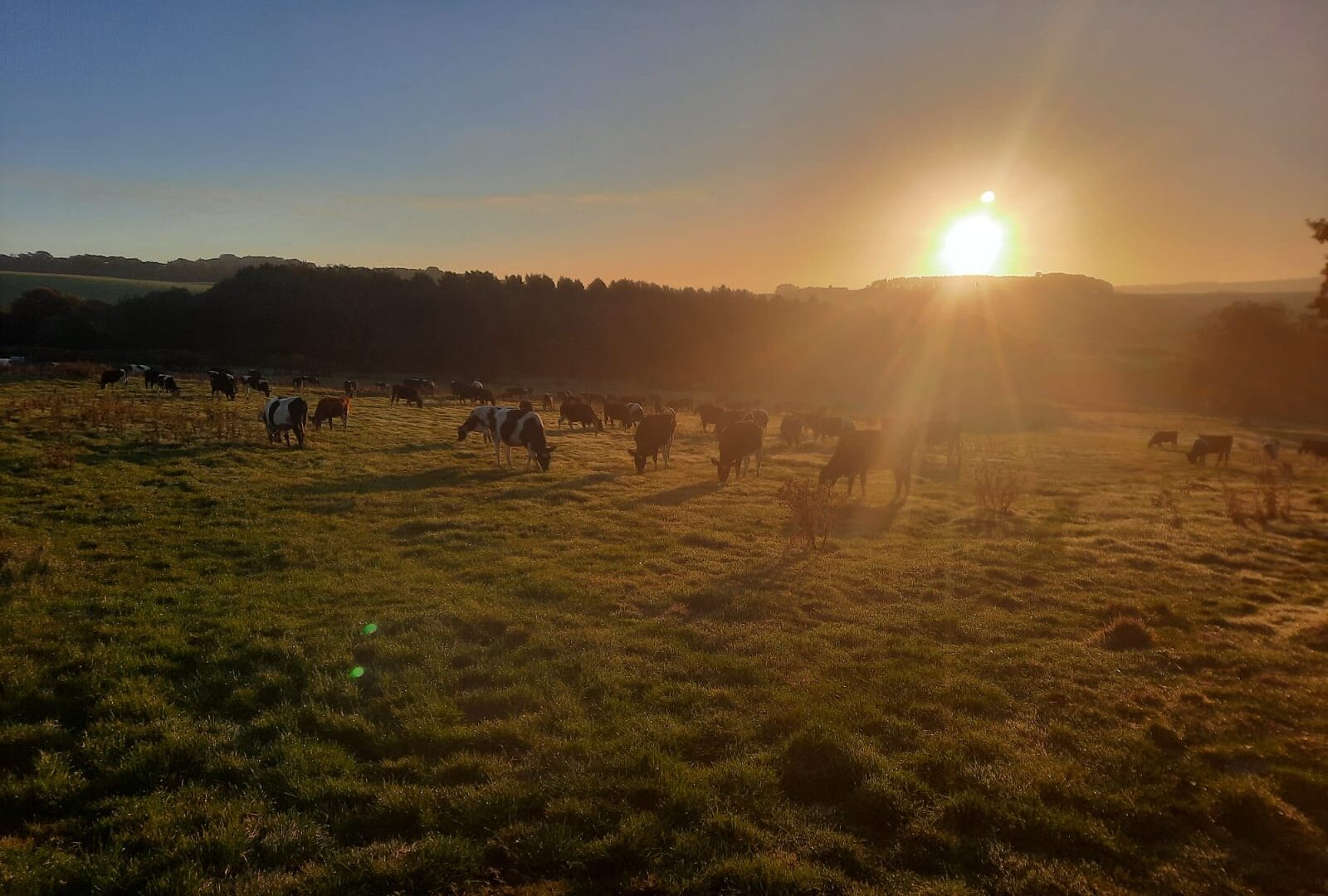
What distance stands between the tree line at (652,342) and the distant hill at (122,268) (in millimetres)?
60359

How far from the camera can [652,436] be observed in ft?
74.3

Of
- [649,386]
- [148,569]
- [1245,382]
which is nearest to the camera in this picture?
[148,569]

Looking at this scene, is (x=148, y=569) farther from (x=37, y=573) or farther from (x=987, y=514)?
(x=987, y=514)

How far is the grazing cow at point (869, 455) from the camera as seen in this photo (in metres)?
19.4

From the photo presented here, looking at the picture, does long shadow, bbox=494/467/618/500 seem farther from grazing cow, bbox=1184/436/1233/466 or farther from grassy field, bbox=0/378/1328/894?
grazing cow, bbox=1184/436/1233/466

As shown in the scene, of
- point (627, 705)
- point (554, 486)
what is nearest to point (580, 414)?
point (554, 486)

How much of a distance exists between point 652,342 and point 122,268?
133023mm

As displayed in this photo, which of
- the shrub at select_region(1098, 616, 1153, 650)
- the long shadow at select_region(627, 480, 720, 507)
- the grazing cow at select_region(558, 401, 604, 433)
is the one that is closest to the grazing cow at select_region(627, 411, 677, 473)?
the long shadow at select_region(627, 480, 720, 507)

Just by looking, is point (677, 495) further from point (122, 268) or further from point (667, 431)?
point (122, 268)

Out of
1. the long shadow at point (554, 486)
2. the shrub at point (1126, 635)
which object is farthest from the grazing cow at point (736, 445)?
the shrub at point (1126, 635)

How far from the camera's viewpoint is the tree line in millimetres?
64062

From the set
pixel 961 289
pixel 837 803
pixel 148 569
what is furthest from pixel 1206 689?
pixel 961 289

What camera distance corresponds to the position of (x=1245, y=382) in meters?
59.1

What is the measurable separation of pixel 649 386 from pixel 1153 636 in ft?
224
